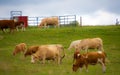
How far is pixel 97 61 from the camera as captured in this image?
89.9ft

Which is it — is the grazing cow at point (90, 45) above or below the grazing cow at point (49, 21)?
below

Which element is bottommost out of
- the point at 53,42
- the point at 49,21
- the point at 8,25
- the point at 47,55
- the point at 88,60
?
the point at 53,42

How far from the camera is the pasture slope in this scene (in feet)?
88.8

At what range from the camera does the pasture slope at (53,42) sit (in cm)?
2706

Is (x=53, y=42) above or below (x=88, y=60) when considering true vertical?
below

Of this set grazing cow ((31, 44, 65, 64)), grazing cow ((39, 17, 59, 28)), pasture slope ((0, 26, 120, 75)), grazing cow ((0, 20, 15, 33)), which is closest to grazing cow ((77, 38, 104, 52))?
pasture slope ((0, 26, 120, 75))

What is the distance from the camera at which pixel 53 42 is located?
4603 cm

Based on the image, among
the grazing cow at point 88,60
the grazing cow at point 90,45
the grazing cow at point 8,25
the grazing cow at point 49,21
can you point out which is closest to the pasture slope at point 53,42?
the grazing cow at point 88,60

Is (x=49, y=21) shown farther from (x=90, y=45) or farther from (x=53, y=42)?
(x=90, y=45)

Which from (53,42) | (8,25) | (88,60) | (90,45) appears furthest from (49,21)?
(88,60)

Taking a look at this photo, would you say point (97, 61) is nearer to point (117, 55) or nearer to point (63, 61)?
point (63, 61)

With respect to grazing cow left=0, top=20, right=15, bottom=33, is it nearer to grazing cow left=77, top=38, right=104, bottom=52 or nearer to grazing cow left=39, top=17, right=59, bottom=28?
grazing cow left=39, top=17, right=59, bottom=28

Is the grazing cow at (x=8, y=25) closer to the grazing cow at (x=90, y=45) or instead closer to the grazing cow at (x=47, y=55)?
the grazing cow at (x=90, y=45)

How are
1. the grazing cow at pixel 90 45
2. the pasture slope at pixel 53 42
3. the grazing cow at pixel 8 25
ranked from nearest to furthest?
the pasture slope at pixel 53 42 → the grazing cow at pixel 90 45 → the grazing cow at pixel 8 25
